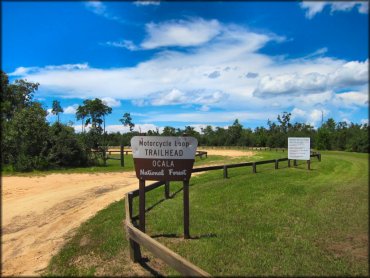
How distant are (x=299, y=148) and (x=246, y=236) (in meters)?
16.0

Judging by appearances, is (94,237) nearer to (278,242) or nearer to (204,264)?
(204,264)

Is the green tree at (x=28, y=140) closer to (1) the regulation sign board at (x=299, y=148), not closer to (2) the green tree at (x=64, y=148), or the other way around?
(2) the green tree at (x=64, y=148)

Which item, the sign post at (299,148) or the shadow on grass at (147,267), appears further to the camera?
the sign post at (299,148)

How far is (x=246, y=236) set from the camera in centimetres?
705

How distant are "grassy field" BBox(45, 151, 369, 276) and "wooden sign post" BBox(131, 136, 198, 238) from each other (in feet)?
2.84

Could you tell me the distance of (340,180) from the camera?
49.6ft

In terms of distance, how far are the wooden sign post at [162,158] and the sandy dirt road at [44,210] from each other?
2144 millimetres

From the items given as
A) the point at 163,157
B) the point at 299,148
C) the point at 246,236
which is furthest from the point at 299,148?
the point at 163,157

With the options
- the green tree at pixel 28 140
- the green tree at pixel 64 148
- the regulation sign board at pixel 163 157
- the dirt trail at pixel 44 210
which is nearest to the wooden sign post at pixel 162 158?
the regulation sign board at pixel 163 157

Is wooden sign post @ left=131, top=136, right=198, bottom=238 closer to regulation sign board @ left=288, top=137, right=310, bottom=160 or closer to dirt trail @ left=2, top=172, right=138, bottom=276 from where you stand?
dirt trail @ left=2, top=172, right=138, bottom=276

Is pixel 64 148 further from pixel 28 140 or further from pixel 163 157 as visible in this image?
pixel 163 157

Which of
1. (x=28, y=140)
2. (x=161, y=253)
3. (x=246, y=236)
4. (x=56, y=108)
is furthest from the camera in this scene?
(x=56, y=108)

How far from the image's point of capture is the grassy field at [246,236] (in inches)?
223

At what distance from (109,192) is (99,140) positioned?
47.3 feet
